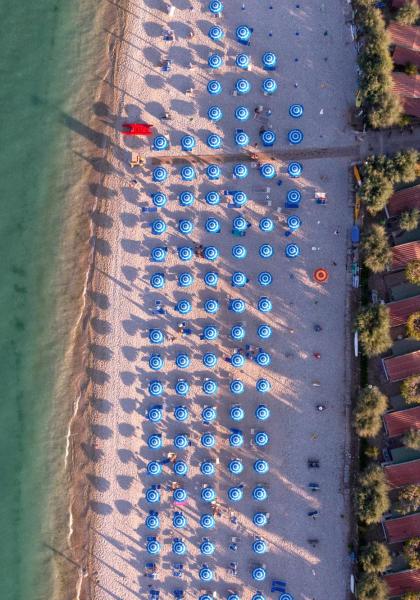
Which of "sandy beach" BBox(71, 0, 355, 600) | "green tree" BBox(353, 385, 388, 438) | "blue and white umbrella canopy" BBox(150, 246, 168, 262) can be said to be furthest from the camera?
"blue and white umbrella canopy" BBox(150, 246, 168, 262)

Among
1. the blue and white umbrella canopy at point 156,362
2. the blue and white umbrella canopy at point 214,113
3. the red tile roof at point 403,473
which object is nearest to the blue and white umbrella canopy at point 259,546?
the red tile roof at point 403,473

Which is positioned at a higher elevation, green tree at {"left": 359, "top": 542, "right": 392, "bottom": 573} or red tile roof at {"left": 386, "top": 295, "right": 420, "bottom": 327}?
red tile roof at {"left": 386, "top": 295, "right": 420, "bottom": 327}

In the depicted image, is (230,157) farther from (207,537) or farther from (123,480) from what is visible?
(207,537)

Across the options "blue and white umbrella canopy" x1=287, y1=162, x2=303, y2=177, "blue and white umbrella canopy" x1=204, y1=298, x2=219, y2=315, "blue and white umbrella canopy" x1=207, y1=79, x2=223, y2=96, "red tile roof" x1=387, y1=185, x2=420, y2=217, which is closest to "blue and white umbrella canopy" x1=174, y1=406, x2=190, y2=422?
"blue and white umbrella canopy" x1=204, y1=298, x2=219, y2=315

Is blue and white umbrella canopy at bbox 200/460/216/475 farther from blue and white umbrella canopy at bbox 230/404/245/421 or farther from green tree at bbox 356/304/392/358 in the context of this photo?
green tree at bbox 356/304/392/358

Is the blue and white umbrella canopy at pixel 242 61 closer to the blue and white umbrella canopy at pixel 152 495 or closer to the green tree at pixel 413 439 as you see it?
the green tree at pixel 413 439

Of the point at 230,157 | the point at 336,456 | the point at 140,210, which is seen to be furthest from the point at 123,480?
the point at 230,157

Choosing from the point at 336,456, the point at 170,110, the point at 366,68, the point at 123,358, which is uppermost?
the point at 366,68

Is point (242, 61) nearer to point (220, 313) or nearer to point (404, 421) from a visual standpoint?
point (220, 313)
